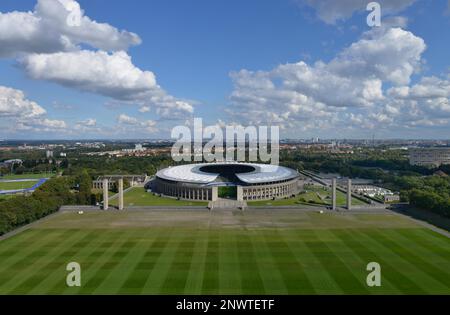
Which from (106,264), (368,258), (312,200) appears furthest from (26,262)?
(312,200)

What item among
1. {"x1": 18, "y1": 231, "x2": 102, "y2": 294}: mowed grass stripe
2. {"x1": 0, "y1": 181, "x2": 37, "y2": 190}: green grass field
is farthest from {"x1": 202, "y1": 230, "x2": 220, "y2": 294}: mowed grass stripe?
{"x1": 0, "y1": 181, "x2": 37, "y2": 190}: green grass field

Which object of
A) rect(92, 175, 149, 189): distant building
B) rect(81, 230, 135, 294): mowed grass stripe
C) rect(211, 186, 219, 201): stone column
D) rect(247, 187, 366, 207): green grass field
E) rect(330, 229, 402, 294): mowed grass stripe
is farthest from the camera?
rect(92, 175, 149, 189): distant building

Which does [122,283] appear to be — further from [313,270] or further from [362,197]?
[362,197]

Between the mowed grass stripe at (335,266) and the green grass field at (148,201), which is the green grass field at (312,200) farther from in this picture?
the mowed grass stripe at (335,266)

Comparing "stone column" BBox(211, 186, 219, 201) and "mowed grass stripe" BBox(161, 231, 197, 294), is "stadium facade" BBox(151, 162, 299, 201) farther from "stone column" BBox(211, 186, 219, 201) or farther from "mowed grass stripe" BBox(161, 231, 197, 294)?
"mowed grass stripe" BBox(161, 231, 197, 294)

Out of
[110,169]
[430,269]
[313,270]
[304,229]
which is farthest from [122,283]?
[110,169]

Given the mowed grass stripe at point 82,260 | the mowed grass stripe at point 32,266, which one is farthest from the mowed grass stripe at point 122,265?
the mowed grass stripe at point 32,266

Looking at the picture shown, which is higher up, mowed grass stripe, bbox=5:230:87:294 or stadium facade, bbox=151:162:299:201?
stadium facade, bbox=151:162:299:201
